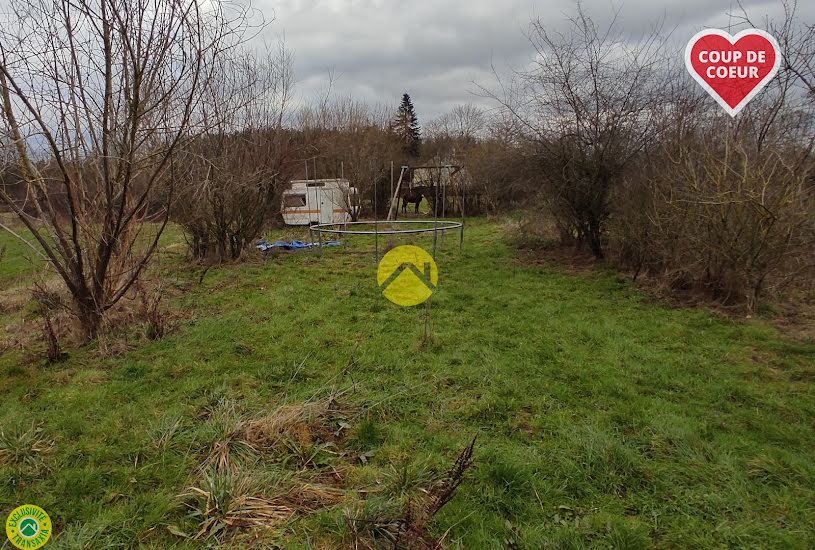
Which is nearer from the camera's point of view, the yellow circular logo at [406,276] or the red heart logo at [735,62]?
the red heart logo at [735,62]

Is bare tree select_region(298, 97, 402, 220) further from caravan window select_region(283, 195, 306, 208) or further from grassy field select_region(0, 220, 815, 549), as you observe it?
grassy field select_region(0, 220, 815, 549)

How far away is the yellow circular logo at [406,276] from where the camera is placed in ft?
18.6

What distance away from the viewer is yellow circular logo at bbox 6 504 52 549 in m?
1.90

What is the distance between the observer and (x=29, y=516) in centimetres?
202

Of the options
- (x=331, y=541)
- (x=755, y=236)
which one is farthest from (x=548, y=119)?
(x=331, y=541)

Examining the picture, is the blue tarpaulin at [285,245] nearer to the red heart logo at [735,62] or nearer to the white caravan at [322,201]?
A: the white caravan at [322,201]

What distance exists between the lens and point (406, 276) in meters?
7.28

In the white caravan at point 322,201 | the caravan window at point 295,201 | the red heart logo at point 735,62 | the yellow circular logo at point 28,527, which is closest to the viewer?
the yellow circular logo at point 28,527

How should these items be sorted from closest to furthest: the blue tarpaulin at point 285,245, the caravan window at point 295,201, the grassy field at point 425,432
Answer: the grassy field at point 425,432 → the blue tarpaulin at point 285,245 → the caravan window at point 295,201

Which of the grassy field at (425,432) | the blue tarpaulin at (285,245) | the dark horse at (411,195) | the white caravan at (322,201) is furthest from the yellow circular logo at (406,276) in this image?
the dark horse at (411,195)

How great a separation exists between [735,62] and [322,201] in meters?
12.7

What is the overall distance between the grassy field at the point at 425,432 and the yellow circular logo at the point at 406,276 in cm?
75

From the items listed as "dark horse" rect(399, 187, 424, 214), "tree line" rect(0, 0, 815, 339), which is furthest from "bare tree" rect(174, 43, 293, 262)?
"dark horse" rect(399, 187, 424, 214)

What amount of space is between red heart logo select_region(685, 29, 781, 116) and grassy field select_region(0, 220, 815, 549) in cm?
257
